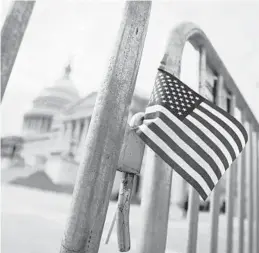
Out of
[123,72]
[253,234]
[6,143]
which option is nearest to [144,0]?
[123,72]

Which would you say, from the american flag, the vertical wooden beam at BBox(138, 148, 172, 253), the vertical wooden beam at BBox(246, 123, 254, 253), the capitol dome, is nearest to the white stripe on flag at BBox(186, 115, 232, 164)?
the american flag

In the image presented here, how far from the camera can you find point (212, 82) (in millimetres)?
2066

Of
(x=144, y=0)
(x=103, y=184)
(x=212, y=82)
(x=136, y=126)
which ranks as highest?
(x=212, y=82)

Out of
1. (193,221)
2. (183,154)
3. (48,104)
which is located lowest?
(193,221)

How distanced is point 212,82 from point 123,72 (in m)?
1.24

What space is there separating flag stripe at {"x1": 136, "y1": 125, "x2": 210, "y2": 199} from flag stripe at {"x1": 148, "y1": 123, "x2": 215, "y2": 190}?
1 cm

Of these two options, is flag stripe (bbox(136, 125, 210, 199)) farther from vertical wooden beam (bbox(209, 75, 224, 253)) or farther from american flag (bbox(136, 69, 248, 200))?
vertical wooden beam (bbox(209, 75, 224, 253))

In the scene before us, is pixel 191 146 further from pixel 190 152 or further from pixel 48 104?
pixel 48 104

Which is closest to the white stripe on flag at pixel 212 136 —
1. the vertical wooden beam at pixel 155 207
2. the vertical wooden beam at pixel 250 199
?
the vertical wooden beam at pixel 155 207

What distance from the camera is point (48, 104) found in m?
55.5

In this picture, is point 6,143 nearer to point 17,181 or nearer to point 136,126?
point 17,181

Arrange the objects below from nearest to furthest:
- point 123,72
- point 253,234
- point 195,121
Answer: point 123,72 < point 195,121 < point 253,234

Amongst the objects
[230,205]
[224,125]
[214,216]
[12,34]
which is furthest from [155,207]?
[230,205]

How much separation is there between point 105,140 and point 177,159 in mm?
469
